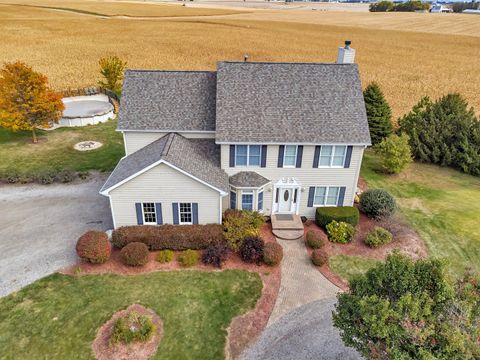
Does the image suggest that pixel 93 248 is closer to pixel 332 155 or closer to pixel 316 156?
pixel 316 156

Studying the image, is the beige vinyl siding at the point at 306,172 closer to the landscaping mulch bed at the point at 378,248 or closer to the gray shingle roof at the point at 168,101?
the landscaping mulch bed at the point at 378,248

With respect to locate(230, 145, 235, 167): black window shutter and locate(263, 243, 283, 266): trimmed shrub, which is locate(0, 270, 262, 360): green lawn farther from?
locate(230, 145, 235, 167): black window shutter

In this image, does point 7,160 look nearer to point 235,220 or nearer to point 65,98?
point 65,98

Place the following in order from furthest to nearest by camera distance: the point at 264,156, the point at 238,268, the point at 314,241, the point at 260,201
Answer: the point at 260,201 < the point at 264,156 < the point at 314,241 < the point at 238,268

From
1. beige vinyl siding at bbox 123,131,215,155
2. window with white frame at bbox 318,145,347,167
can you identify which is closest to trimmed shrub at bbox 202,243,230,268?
beige vinyl siding at bbox 123,131,215,155

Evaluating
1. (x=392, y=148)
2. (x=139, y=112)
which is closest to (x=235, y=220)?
(x=139, y=112)

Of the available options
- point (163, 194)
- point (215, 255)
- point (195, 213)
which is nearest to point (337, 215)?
point (215, 255)
